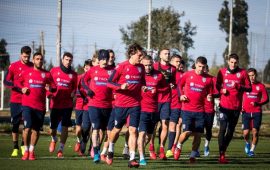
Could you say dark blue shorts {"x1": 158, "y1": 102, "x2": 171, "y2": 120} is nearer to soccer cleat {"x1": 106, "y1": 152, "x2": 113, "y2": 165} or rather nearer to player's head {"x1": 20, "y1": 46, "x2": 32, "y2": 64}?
soccer cleat {"x1": 106, "y1": 152, "x2": 113, "y2": 165}

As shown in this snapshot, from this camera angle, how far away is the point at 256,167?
16.4 meters

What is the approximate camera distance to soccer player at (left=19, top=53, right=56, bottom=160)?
55.5 feet

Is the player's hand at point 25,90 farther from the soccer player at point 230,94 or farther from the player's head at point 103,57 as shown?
the soccer player at point 230,94

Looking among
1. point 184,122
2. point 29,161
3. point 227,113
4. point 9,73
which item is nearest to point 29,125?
point 29,161

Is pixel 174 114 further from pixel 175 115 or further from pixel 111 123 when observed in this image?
pixel 111 123

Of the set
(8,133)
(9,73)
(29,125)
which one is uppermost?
(9,73)

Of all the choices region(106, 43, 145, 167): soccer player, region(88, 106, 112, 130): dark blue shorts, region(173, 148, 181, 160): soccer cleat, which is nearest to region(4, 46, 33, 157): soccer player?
region(88, 106, 112, 130): dark blue shorts

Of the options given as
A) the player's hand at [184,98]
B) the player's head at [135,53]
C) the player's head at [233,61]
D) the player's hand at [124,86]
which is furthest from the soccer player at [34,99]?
the player's head at [233,61]

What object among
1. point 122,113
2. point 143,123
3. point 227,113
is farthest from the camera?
point 227,113

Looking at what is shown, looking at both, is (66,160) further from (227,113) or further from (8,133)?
(8,133)

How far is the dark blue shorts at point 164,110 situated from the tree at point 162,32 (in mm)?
25940

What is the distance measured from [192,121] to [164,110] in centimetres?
127

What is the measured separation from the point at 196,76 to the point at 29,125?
433 centimetres

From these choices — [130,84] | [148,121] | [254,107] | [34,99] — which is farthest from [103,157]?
[254,107]
